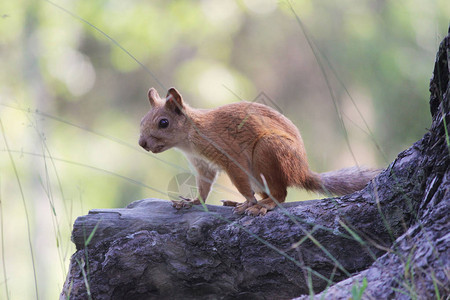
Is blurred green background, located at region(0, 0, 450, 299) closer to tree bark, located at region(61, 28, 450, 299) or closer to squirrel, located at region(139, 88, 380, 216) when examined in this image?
squirrel, located at region(139, 88, 380, 216)

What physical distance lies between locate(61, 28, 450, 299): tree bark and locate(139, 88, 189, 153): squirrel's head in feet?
1.80

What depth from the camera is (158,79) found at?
296 inches

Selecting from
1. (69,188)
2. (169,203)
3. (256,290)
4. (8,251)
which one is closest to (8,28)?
(69,188)

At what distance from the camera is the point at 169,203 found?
2.54m

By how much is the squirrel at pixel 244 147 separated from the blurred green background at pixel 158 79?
4.01 m

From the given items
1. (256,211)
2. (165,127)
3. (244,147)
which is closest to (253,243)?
(256,211)

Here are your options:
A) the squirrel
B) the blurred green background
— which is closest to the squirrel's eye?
the squirrel

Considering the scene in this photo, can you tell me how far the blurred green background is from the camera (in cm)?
780

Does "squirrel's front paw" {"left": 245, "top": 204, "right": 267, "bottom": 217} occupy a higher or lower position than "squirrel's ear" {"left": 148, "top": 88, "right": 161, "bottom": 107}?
lower

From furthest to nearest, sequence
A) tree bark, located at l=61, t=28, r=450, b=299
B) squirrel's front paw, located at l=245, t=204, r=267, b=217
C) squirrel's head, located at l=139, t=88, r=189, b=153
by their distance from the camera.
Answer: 1. squirrel's head, located at l=139, t=88, r=189, b=153
2. squirrel's front paw, located at l=245, t=204, r=267, b=217
3. tree bark, located at l=61, t=28, r=450, b=299

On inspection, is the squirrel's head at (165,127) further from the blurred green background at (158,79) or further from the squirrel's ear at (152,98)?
the blurred green background at (158,79)

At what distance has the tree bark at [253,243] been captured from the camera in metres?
2.04

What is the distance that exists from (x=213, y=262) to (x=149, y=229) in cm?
31

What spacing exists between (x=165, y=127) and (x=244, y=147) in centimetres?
44
